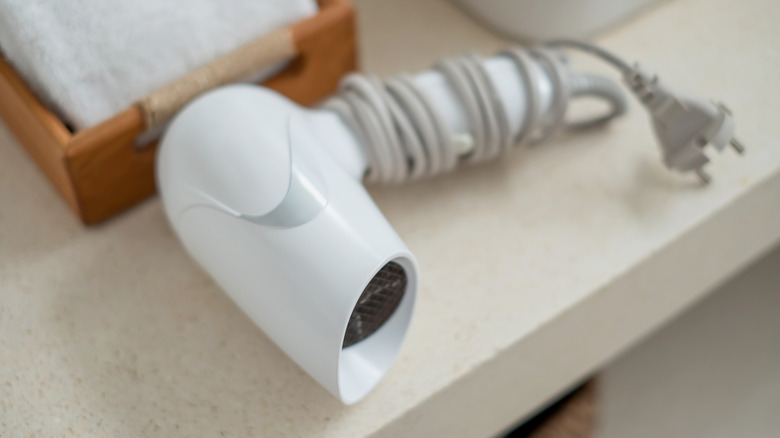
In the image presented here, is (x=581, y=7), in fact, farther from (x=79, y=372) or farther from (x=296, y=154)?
(x=79, y=372)

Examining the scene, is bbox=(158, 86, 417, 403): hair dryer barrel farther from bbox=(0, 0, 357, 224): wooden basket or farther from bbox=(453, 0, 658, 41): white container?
bbox=(453, 0, 658, 41): white container

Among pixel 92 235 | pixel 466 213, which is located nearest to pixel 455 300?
pixel 466 213

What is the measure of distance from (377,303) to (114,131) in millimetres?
217

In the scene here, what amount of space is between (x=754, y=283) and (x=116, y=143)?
719 mm

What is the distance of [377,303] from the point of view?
1.47ft

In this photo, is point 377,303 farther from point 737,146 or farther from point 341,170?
point 737,146

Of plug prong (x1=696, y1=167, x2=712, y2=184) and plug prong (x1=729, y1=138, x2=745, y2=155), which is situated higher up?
plug prong (x1=729, y1=138, x2=745, y2=155)

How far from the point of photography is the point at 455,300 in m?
0.52

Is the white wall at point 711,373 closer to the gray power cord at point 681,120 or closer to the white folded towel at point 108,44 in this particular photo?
the gray power cord at point 681,120

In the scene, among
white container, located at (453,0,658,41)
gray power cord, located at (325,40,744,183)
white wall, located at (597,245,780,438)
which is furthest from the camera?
white wall, located at (597,245,780,438)

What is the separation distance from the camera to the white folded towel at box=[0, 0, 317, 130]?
0.48 m

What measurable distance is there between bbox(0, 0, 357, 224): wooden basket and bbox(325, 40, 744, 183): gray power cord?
51 millimetres

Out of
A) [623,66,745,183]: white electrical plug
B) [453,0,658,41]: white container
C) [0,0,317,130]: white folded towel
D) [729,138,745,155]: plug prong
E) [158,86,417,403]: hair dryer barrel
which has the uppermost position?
[0,0,317,130]: white folded towel

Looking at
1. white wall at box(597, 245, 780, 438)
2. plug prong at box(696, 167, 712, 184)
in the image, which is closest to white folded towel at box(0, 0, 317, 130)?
plug prong at box(696, 167, 712, 184)
